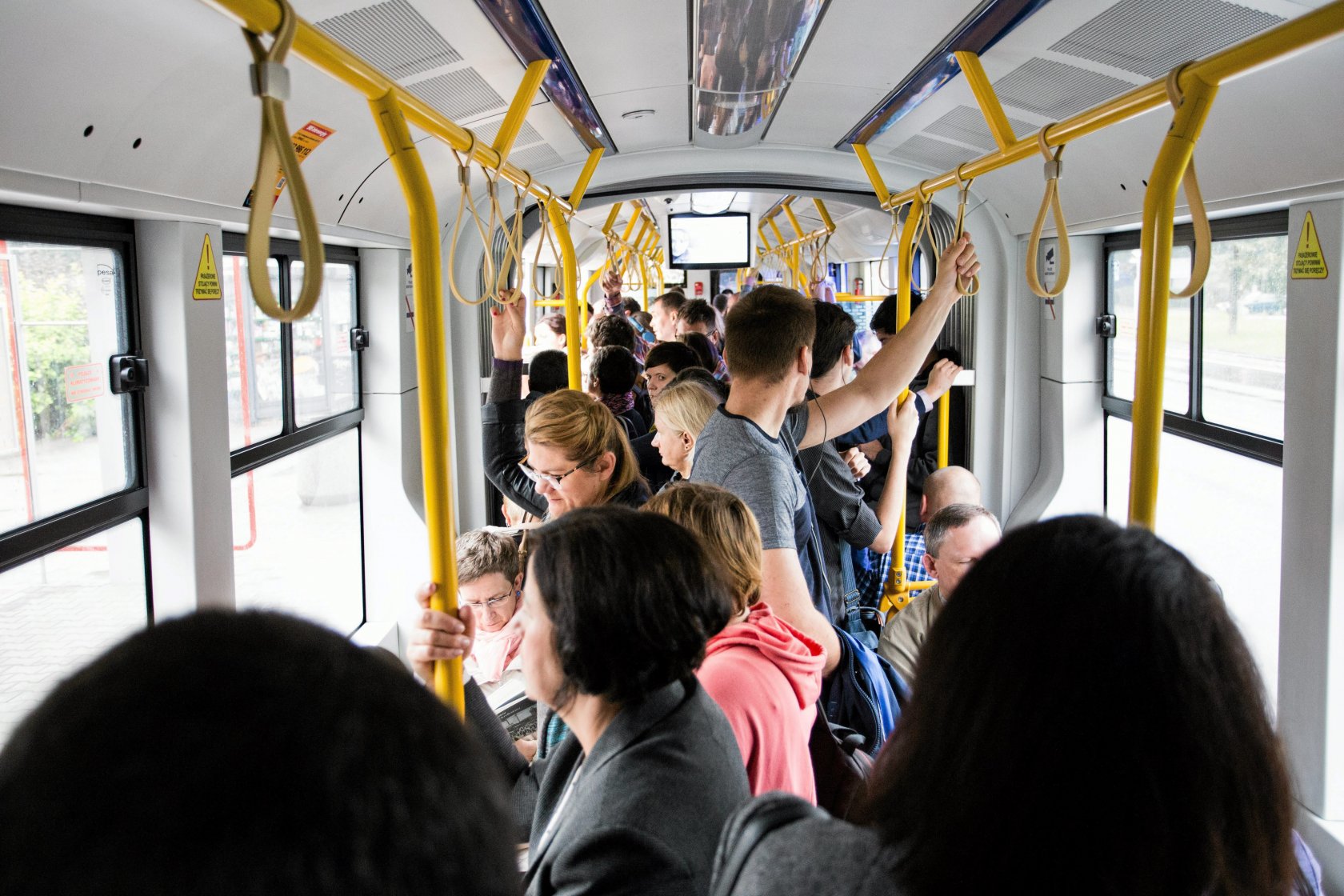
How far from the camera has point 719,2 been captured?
2926 mm

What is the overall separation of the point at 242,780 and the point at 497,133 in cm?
347

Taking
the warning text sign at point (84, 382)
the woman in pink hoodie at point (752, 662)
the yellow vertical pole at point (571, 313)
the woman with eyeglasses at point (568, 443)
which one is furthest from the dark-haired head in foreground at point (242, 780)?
the yellow vertical pole at point (571, 313)

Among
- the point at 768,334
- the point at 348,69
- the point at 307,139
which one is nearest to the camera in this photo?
the point at 348,69

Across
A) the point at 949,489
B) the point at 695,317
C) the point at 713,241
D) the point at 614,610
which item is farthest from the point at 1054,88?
A: the point at 713,241

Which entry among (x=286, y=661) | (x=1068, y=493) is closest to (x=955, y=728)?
(x=286, y=661)

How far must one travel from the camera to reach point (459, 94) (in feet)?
11.4

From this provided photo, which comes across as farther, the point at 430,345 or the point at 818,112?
the point at 818,112

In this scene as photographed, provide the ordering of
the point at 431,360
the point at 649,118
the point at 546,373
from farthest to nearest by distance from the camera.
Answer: the point at 649,118, the point at 546,373, the point at 431,360

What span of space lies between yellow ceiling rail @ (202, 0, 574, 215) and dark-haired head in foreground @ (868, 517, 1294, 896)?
1.10 meters

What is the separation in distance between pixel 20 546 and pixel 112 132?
996 mm

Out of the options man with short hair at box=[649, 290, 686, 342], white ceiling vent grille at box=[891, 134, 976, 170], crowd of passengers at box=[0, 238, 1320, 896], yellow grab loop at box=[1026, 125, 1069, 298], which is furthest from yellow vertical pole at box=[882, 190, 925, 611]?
man with short hair at box=[649, 290, 686, 342]

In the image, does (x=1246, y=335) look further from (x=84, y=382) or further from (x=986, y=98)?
(x=84, y=382)

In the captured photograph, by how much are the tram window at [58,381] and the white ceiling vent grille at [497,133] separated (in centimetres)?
159

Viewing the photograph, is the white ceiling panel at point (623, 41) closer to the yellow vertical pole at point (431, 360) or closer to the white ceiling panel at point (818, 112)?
the white ceiling panel at point (818, 112)
